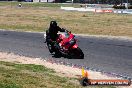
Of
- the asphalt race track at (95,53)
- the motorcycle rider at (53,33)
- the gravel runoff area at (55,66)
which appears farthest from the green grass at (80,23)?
the gravel runoff area at (55,66)

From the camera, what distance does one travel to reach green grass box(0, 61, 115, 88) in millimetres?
10977

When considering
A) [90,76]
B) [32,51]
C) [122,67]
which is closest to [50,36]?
[32,51]

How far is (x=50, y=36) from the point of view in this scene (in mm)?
18219

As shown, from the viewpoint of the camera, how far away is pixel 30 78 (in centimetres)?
1199

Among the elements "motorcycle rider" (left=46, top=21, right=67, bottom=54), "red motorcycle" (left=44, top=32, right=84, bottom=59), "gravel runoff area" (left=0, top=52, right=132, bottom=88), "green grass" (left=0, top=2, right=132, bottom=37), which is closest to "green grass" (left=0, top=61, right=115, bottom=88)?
"gravel runoff area" (left=0, top=52, right=132, bottom=88)

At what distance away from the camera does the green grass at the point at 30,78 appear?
11.0m

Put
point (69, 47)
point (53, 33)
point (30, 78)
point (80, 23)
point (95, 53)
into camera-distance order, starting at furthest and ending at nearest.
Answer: point (80, 23) → point (95, 53) → point (53, 33) → point (69, 47) → point (30, 78)

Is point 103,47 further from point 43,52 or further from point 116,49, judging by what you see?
point 43,52

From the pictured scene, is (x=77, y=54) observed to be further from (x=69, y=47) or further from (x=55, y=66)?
(x=55, y=66)

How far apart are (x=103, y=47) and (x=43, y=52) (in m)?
3.84

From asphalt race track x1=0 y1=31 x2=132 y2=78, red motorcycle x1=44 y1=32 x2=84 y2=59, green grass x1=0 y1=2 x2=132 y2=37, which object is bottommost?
green grass x1=0 y1=2 x2=132 y2=37

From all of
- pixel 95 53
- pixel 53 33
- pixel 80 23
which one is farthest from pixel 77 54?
pixel 80 23

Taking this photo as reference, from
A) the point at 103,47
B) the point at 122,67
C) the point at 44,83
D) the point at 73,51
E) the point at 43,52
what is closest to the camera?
the point at 44,83

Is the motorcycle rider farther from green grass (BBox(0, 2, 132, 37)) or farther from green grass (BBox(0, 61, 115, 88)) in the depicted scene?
green grass (BBox(0, 2, 132, 37))
